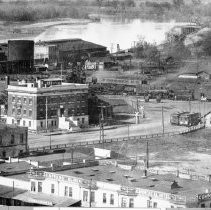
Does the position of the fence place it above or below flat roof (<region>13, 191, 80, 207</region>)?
above

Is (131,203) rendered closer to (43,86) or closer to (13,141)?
(13,141)

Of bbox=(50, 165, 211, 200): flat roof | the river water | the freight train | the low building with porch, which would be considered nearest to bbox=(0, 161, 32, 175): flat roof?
the low building with porch

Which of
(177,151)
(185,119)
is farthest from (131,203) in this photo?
(185,119)

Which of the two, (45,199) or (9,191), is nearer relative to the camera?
(45,199)

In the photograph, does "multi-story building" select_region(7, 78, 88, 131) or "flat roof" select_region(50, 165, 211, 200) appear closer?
"flat roof" select_region(50, 165, 211, 200)

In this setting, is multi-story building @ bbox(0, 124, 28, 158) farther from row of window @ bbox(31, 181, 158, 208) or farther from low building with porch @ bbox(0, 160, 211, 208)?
row of window @ bbox(31, 181, 158, 208)
